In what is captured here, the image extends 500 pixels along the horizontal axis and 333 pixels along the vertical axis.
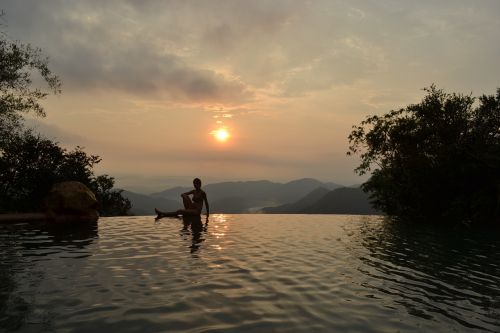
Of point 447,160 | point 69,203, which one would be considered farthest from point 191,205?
point 447,160

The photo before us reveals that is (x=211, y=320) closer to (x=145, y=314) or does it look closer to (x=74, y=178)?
(x=145, y=314)

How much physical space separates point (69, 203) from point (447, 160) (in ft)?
111

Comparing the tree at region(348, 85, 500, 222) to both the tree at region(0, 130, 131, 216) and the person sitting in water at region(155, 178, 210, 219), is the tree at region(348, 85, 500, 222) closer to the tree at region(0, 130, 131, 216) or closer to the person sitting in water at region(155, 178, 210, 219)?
the person sitting in water at region(155, 178, 210, 219)

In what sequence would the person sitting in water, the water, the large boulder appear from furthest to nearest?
the person sitting in water
the large boulder
the water

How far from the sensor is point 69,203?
85.3 feet

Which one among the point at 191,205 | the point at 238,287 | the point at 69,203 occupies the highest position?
the point at 69,203

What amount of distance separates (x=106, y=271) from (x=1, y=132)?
1075 inches

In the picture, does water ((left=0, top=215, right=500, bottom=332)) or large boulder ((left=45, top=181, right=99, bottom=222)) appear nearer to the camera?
water ((left=0, top=215, right=500, bottom=332))

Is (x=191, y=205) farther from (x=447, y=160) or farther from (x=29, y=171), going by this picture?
(x=447, y=160)

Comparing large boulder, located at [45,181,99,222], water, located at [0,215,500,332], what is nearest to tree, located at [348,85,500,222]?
water, located at [0,215,500,332]

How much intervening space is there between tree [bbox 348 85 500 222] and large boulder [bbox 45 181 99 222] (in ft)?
101

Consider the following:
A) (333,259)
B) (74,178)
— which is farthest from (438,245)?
(74,178)

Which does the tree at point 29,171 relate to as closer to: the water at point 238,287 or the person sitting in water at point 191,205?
the person sitting in water at point 191,205

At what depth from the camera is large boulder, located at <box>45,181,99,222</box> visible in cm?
2584
